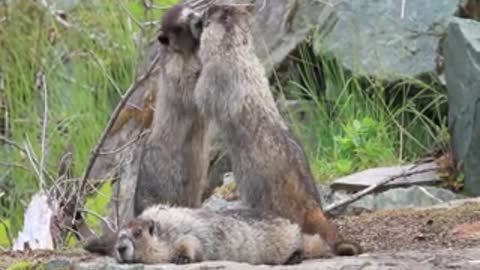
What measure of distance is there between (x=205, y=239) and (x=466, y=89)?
340 centimetres

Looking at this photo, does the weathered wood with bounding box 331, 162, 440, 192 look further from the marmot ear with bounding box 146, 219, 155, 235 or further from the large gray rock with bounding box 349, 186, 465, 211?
the marmot ear with bounding box 146, 219, 155, 235

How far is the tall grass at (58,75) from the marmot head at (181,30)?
136 inches

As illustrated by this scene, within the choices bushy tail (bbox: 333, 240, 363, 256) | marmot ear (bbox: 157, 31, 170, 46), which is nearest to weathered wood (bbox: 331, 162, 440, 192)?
marmot ear (bbox: 157, 31, 170, 46)

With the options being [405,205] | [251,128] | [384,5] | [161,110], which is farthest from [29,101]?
[251,128]

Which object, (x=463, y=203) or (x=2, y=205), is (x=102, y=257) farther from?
(x=2, y=205)

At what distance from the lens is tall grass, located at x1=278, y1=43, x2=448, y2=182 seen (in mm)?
9367

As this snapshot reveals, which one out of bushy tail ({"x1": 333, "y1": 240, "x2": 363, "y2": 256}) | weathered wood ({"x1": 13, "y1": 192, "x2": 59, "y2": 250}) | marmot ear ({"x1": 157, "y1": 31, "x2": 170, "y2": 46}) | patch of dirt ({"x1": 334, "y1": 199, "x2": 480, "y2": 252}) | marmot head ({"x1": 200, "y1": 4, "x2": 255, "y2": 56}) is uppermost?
marmot head ({"x1": 200, "y1": 4, "x2": 255, "y2": 56})

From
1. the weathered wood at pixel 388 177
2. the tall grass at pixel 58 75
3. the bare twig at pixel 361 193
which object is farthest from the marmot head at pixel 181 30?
the tall grass at pixel 58 75

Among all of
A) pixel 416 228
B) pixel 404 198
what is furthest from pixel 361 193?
pixel 416 228

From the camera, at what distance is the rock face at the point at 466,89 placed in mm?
8391

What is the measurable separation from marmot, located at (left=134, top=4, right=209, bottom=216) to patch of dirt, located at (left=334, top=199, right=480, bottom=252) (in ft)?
2.47

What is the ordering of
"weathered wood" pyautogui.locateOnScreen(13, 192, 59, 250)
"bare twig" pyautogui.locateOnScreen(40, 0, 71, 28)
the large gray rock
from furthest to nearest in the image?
1. "bare twig" pyautogui.locateOnScreen(40, 0, 71, 28)
2. the large gray rock
3. "weathered wood" pyautogui.locateOnScreen(13, 192, 59, 250)

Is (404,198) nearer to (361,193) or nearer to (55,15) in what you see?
(361,193)

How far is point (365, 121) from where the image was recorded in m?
9.48
